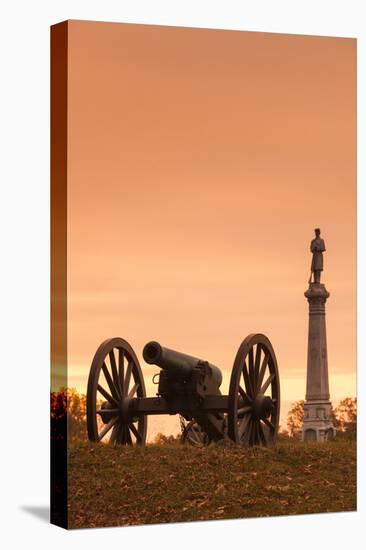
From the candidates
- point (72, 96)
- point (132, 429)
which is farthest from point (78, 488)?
point (72, 96)

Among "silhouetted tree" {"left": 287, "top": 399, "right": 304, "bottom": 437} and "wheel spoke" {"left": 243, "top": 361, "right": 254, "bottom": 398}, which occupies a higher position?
"wheel spoke" {"left": 243, "top": 361, "right": 254, "bottom": 398}

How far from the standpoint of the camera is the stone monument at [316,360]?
21281 millimetres

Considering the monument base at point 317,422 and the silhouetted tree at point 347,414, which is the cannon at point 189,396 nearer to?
the monument base at point 317,422

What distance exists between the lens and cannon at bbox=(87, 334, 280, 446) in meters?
A: 20.4

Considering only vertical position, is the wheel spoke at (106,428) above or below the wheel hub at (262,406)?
below

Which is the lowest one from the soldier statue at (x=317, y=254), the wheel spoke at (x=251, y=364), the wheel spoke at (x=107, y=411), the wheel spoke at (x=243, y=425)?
the wheel spoke at (x=243, y=425)

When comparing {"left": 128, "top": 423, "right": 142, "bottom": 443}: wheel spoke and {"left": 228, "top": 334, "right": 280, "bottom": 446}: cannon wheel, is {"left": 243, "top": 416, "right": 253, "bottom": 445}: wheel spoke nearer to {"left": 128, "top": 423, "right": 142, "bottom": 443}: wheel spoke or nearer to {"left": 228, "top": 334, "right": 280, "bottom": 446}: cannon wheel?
{"left": 228, "top": 334, "right": 280, "bottom": 446}: cannon wheel

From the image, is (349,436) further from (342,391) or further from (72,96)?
(72,96)

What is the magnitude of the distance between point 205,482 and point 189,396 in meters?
1.05

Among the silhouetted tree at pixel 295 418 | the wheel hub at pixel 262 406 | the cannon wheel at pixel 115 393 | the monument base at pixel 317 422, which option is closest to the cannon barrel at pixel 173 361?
the cannon wheel at pixel 115 393

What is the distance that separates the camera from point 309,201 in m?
21.3

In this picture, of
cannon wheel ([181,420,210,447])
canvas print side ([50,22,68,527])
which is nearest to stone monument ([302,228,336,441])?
cannon wheel ([181,420,210,447])

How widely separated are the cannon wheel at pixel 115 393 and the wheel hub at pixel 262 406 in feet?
4.15

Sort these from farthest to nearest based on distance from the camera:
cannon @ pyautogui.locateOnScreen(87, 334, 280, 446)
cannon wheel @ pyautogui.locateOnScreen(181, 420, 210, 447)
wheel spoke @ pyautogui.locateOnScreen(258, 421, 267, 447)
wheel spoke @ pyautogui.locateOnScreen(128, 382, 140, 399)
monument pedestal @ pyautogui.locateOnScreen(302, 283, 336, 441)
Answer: monument pedestal @ pyautogui.locateOnScreen(302, 283, 336, 441)
wheel spoke @ pyautogui.locateOnScreen(258, 421, 267, 447)
wheel spoke @ pyautogui.locateOnScreen(128, 382, 140, 399)
cannon wheel @ pyautogui.locateOnScreen(181, 420, 210, 447)
cannon @ pyautogui.locateOnScreen(87, 334, 280, 446)
